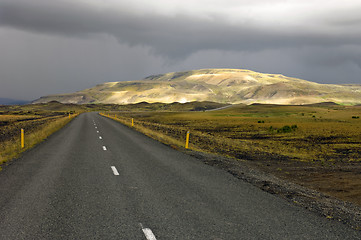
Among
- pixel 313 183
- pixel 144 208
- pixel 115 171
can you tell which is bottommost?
pixel 313 183

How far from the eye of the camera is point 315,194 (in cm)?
923

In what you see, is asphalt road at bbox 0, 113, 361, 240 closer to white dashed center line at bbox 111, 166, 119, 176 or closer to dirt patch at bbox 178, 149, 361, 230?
white dashed center line at bbox 111, 166, 119, 176

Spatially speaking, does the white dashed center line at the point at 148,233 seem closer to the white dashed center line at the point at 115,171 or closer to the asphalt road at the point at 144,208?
the asphalt road at the point at 144,208

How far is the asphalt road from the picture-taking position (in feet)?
18.8

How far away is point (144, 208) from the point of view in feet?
23.1

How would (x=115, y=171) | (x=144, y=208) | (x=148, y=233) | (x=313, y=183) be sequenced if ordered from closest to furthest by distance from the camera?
(x=148, y=233) → (x=144, y=208) → (x=115, y=171) → (x=313, y=183)

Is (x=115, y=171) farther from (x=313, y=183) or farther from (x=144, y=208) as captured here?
(x=313, y=183)

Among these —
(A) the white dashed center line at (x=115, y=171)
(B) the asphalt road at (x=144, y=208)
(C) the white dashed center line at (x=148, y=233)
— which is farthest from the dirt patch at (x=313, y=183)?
(A) the white dashed center line at (x=115, y=171)

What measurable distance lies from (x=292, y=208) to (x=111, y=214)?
439 cm

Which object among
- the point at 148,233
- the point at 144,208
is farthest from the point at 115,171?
the point at 148,233

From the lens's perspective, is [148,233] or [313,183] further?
[313,183]

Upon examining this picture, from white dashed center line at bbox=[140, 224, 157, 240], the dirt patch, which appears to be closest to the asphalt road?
white dashed center line at bbox=[140, 224, 157, 240]

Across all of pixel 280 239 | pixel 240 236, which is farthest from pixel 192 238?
pixel 280 239

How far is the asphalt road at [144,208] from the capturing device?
572cm
